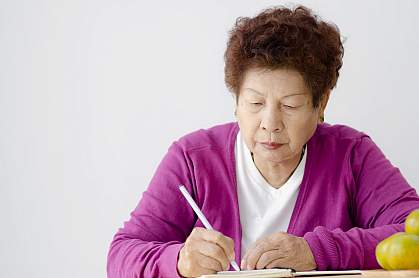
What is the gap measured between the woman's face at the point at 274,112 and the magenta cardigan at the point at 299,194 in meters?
0.14

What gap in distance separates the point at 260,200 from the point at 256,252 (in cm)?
46

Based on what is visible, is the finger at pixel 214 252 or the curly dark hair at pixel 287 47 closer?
the finger at pixel 214 252

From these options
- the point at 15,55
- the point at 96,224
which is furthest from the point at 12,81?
the point at 96,224

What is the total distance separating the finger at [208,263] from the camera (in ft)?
Result: 5.22


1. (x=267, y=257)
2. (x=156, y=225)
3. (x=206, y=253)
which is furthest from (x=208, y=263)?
(x=156, y=225)

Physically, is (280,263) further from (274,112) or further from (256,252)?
(274,112)

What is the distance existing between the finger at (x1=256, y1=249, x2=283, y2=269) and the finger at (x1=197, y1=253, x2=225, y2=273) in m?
0.08

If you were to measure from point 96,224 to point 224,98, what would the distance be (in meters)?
0.62

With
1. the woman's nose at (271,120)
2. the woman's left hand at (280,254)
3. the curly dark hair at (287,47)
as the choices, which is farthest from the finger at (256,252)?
the curly dark hair at (287,47)

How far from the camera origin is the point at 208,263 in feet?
5.22

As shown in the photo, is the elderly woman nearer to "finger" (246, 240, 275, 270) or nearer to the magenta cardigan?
the magenta cardigan

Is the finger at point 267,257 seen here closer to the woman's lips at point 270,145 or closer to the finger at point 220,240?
the finger at point 220,240

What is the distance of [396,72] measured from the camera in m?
2.64

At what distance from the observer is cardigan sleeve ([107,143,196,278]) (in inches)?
70.6
